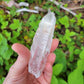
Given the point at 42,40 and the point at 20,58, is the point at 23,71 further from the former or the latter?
the point at 42,40

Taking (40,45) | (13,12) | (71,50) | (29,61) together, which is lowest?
(71,50)

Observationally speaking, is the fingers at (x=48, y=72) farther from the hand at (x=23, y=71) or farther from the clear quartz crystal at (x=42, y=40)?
the clear quartz crystal at (x=42, y=40)

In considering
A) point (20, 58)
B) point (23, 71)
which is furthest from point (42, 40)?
point (23, 71)

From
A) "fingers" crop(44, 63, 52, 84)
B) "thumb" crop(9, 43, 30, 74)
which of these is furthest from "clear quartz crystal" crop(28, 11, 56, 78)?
"fingers" crop(44, 63, 52, 84)

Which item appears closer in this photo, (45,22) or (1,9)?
(45,22)

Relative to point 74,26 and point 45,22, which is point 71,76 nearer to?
point 45,22

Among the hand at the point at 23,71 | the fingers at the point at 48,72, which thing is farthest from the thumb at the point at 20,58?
the fingers at the point at 48,72

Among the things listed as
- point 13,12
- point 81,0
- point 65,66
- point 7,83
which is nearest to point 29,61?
point 7,83
